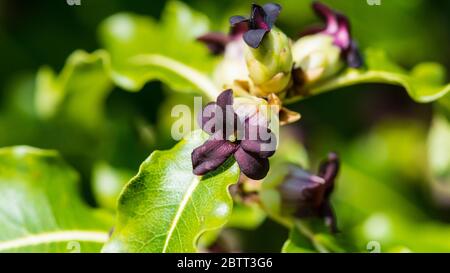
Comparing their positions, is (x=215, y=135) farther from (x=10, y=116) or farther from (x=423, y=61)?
(x=423, y=61)

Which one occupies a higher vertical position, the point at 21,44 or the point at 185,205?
the point at 21,44

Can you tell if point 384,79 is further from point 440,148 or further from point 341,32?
point 440,148

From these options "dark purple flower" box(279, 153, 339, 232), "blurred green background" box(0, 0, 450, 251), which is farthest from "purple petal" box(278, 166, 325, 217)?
"blurred green background" box(0, 0, 450, 251)

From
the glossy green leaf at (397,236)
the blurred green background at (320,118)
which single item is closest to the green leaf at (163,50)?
the blurred green background at (320,118)

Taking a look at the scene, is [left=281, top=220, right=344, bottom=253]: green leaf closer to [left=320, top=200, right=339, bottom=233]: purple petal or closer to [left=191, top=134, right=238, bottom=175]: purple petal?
[left=320, top=200, right=339, bottom=233]: purple petal

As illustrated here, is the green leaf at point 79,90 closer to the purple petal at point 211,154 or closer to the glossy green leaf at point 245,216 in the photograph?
the glossy green leaf at point 245,216
